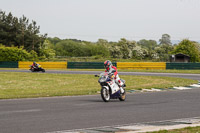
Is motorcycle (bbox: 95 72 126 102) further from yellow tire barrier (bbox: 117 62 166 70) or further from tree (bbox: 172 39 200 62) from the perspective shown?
tree (bbox: 172 39 200 62)

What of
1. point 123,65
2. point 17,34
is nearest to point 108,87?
point 123,65

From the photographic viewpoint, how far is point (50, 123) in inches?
314

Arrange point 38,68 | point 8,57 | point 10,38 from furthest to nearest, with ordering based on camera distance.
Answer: point 10,38 → point 8,57 → point 38,68

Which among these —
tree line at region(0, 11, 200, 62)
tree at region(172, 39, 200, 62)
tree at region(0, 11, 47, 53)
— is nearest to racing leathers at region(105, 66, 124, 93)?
tree line at region(0, 11, 200, 62)

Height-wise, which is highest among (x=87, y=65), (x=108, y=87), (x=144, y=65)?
(x=108, y=87)

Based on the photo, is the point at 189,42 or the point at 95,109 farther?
the point at 189,42

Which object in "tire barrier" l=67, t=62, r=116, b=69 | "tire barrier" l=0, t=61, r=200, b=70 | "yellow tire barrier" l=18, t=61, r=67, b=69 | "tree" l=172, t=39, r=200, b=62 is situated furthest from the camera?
"tree" l=172, t=39, r=200, b=62

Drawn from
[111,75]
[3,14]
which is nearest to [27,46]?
[3,14]

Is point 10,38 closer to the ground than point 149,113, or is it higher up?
higher up

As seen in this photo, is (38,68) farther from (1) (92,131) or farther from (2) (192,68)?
(1) (92,131)

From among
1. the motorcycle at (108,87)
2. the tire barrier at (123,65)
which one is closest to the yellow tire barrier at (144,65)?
the tire barrier at (123,65)

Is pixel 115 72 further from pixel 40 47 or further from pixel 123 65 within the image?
pixel 40 47

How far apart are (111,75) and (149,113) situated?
12.0ft

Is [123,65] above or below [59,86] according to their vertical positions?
above
